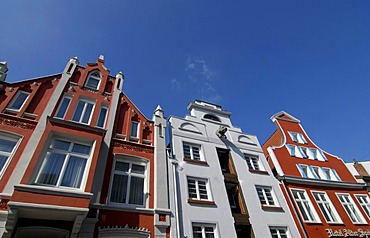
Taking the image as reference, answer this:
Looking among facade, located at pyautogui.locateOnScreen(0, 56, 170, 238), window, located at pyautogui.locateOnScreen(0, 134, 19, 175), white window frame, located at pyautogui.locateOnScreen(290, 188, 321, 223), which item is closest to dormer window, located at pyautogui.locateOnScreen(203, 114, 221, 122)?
facade, located at pyautogui.locateOnScreen(0, 56, 170, 238)

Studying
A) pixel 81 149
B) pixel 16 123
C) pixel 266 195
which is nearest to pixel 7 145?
pixel 16 123

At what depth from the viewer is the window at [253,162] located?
678 inches

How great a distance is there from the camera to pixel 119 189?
10812 mm

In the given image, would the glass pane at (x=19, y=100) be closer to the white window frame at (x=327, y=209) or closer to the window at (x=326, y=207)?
the white window frame at (x=327, y=209)

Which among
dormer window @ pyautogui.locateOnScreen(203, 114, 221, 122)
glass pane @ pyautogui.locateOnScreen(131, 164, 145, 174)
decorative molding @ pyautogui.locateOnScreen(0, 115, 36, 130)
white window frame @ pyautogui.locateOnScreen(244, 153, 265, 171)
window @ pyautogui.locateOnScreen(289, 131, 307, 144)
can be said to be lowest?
glass pane @ pyautogui.locateOnScreen(131, 164, 145, 174)

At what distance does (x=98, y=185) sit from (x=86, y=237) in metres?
2.30

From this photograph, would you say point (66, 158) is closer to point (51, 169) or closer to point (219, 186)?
point (51, 169)

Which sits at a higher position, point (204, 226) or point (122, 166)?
point (122, 166)

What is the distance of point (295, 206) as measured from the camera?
50.6 ft

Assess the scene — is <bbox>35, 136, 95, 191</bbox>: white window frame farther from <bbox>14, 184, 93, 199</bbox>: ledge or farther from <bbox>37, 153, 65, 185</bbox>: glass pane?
<bbox>14, 184, 93, 199</bbox>: ledge

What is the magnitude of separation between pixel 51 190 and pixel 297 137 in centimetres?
2307

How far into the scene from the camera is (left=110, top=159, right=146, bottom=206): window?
10.6 metres

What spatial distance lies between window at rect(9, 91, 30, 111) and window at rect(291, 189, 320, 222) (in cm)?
2019

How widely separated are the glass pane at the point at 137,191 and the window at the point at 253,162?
9732 millimetres
